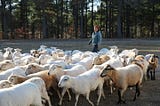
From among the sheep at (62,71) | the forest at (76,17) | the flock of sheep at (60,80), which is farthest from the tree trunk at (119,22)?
the sheep at (62,71)

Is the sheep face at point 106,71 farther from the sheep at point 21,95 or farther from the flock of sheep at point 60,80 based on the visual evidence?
the sheep at point 21,95

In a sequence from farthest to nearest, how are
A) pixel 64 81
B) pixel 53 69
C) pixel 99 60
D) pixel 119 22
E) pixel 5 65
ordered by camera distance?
1. pixel 119 22
2. pixel 99 60
3. pixel 5 65
4. pixel 53 69
5. pixel 64 81

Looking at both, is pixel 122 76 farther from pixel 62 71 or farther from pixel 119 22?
pixel 119 22

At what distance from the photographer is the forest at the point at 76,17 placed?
6050 centimetres

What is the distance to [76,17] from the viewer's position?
64.1 metres

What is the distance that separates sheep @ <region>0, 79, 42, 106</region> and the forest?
50.2 metres

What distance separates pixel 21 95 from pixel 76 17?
5668 centimetres

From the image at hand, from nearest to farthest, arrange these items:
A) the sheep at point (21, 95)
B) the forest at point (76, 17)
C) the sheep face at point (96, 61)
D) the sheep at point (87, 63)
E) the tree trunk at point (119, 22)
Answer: the sheep at point (21, 95) → the sheep at point (87, 63) → the sheep face at point (96, 61) → the tree trunk at point (119, 22) → the forest at point (76, 17)

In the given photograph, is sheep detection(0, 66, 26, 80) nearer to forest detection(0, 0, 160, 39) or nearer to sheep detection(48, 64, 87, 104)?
sheep detection(48, 64, 87, 104)

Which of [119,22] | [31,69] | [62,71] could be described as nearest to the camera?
[62,71]

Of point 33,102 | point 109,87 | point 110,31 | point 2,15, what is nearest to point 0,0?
point 2,15

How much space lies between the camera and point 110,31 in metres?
66.0

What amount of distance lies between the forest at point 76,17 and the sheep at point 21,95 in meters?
50.2

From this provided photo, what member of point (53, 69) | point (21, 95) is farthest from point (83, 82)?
point (21, 95)
